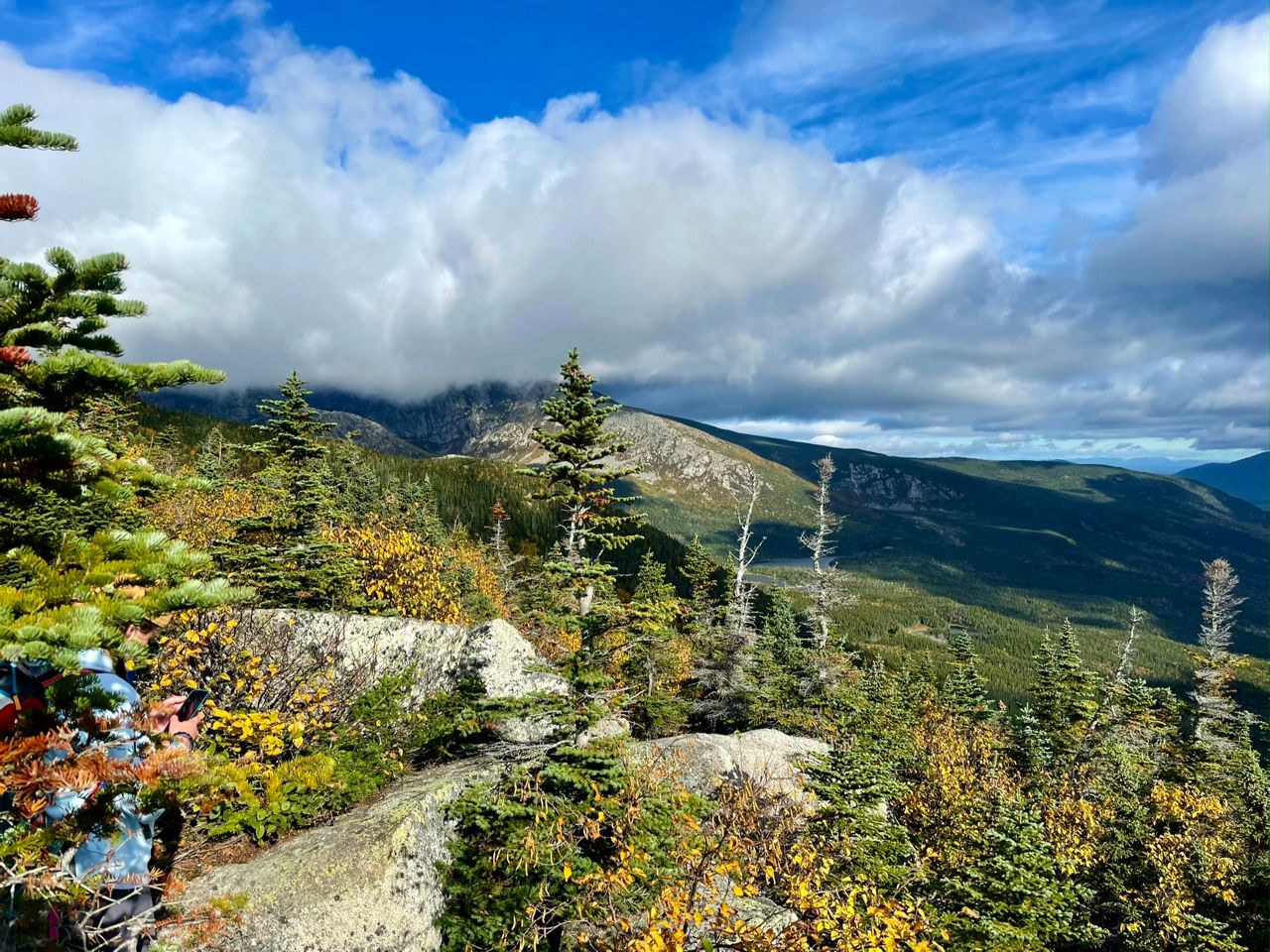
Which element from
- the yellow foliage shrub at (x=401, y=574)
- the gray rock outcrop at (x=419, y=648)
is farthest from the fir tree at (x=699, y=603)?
the gray rock outcrop at (x=419, y=648)

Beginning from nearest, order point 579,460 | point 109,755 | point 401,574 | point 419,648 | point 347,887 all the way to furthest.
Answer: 1. point 109,755
2. point 347,887
3. point 419,648
4. point 579,460
5. point 401,574

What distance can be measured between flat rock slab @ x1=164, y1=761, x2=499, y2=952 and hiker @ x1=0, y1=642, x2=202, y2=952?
1705mm

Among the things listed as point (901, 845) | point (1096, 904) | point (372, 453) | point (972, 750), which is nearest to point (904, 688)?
point (972, 750)

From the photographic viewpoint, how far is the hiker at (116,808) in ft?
13.0

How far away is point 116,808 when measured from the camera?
4.17 m

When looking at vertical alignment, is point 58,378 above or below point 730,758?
above

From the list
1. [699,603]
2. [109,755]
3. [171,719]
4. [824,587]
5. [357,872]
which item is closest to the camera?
[109,755]

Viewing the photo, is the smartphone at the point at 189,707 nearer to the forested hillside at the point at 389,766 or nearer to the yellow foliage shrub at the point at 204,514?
the forested hillside at the point at 389,766

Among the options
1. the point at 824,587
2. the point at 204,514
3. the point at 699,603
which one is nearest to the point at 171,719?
the point at 204,514

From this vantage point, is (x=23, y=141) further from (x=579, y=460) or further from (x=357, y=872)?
(x=579, y=460)

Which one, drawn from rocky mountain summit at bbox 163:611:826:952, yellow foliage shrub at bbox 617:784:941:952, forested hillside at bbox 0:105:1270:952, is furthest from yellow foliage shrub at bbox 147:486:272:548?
yellow foliage shrub at bbox 617:784:941:952

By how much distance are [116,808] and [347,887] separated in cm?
545

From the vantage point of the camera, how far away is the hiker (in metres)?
3.97

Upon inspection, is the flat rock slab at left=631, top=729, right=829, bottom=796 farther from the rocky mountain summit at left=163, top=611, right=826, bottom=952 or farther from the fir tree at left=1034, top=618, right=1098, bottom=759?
the fir tree at left=1034, top=618, right=1098, bottom=759
